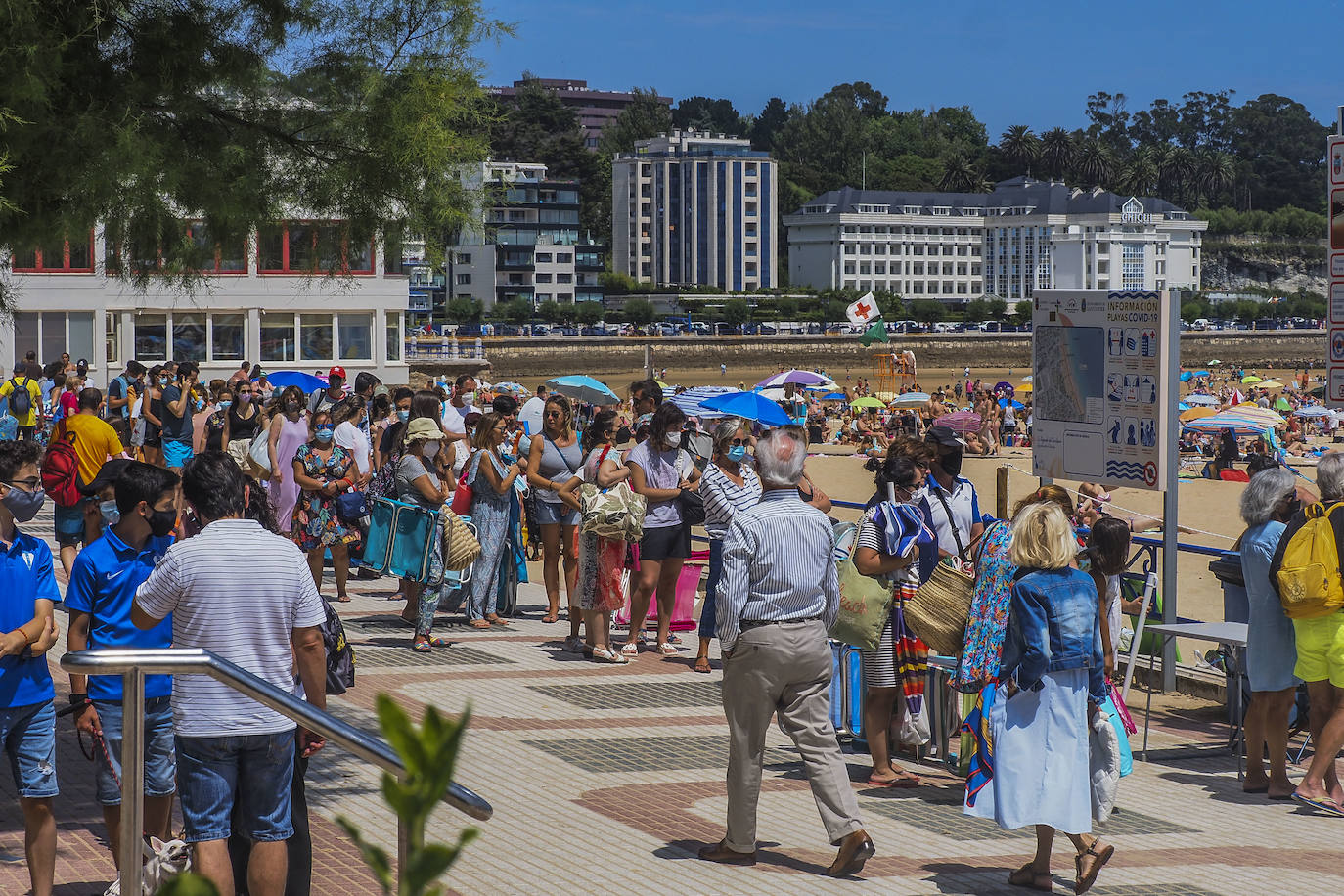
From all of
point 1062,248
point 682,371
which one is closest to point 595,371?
point 682,371

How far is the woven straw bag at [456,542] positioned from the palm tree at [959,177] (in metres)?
183

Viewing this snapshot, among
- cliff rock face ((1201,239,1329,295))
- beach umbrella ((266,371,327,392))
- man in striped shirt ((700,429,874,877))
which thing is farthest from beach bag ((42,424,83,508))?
cliff rock face ((1201,239,1329,295))

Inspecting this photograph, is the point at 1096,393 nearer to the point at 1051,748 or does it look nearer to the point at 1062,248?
the point at 1051,748

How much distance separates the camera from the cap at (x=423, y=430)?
1138 cm

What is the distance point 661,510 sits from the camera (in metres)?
10.6

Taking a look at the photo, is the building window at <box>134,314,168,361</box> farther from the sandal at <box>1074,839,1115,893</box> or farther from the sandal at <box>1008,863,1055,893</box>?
the sandal at <box>1074,839,1115,893</box>

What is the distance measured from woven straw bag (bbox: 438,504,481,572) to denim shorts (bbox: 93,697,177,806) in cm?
568

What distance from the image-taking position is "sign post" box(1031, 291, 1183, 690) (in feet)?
33.9

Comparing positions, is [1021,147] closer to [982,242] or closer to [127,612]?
[982,242]

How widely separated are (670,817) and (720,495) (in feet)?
6.19

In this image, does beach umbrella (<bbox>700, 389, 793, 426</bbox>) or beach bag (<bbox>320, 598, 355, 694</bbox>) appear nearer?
beach bag (<bbox>320, 598, 355, 694</bbox>)

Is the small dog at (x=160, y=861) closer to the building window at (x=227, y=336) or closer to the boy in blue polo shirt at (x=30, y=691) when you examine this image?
the boy in blue polo shirt at (x=30, y=691)

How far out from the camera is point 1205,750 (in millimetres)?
9047

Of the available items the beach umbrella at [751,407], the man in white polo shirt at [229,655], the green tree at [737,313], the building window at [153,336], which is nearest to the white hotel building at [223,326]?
the building window at [153,336]
